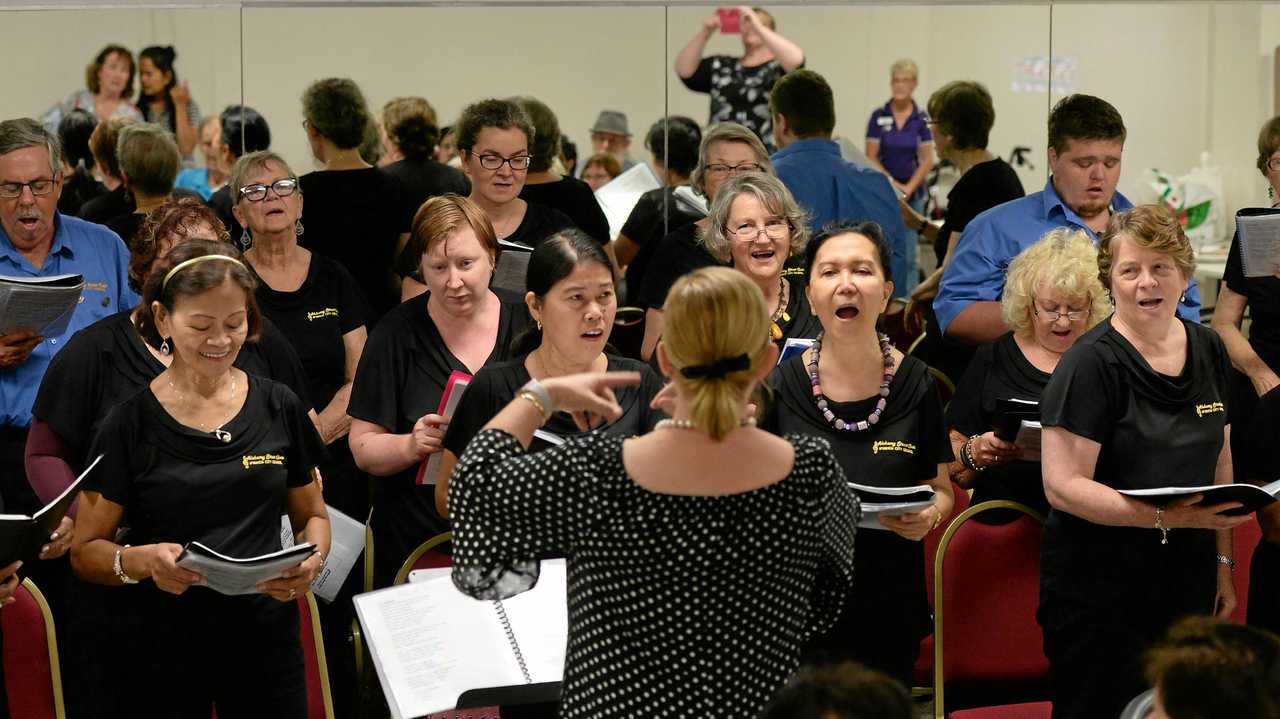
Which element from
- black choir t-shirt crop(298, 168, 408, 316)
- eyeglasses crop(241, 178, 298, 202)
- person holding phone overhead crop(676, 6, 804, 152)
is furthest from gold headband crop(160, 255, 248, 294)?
person holding phone overhead crop(676, 6, 804, 152)

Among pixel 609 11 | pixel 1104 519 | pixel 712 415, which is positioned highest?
pixel 609 11

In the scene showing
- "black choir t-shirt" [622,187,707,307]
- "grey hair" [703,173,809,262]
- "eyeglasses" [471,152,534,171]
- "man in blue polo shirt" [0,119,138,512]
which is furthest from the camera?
"black choir t-shirt" [622,187,707,307]

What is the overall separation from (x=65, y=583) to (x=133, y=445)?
1.07 metres

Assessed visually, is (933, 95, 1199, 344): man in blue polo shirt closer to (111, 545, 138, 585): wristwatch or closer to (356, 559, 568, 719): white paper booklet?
(356, 559, 568, 719): white paper booklet

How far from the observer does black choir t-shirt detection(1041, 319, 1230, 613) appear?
2941 millimetres

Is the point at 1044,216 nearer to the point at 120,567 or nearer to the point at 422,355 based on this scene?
the point at 422,355

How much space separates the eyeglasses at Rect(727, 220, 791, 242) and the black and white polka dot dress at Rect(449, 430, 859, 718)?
5.73 ft

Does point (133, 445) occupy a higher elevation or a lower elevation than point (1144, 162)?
lower

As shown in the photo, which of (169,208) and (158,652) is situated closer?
(158,652)

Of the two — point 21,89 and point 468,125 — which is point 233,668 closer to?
point 468,125

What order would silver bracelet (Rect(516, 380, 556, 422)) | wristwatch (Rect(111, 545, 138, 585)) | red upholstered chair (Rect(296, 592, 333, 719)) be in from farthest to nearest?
red upholstered chair (Rect(296, 592, 333, 719))
wristwatch (Rect(111, 545, 138, 585))
silver bracelet (Rect(516, 380, 556, 422))

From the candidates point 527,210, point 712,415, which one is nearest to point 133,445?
point 712,415

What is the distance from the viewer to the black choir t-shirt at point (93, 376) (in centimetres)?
330

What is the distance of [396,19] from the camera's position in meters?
4.87
